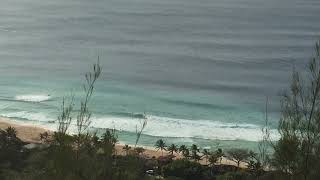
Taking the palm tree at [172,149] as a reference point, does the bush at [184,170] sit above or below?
below

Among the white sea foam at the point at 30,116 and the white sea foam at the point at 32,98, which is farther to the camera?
the white sea foam at the point at 32,98

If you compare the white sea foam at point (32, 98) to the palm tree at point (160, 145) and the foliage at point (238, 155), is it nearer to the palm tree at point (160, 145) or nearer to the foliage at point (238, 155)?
the palm tree at point (160, 145)

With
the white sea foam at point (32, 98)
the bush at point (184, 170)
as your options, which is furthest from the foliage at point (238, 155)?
the white sea foam at point (32, 98)

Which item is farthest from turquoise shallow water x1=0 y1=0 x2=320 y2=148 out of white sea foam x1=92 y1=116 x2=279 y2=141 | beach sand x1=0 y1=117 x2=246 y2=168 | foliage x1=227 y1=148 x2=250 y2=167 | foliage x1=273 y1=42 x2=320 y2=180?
foliage x1=273 y1=42 x2=320 y2=180

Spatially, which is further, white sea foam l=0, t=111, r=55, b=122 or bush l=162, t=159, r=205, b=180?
white sea foam l=0, t=111, r=55, b=122

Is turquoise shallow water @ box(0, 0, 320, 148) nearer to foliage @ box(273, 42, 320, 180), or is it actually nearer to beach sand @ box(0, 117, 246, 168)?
beach sand @ box(0, 117, 246, 168)
